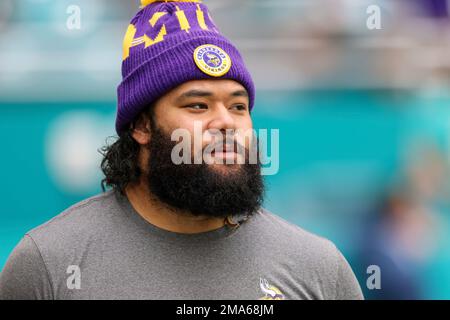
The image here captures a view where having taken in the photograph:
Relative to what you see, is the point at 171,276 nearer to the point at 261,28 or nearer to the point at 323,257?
the point at 323,257

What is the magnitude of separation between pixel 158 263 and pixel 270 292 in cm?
43

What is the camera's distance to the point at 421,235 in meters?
5.22

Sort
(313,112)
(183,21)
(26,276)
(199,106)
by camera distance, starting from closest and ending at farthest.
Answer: (26,276) → (199,106) → (183,21) → (313,112)

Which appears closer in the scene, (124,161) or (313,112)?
(124,161)

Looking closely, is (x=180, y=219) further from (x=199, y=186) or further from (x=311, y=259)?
(x=311, y=259)

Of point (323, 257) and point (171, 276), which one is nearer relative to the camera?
point (171, 276)

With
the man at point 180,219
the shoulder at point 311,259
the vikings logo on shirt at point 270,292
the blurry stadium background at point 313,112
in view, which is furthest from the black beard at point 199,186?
the blurry stadium background at point 313,112

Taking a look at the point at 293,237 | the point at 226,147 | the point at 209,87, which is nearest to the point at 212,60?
the point at 209,87

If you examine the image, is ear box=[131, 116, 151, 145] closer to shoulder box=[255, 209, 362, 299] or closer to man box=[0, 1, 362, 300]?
man box=[0, 1, 362, 300]

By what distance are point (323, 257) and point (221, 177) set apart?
0.51 metres

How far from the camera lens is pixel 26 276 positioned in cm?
250

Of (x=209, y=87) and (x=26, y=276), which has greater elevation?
(x=209, y=87)
